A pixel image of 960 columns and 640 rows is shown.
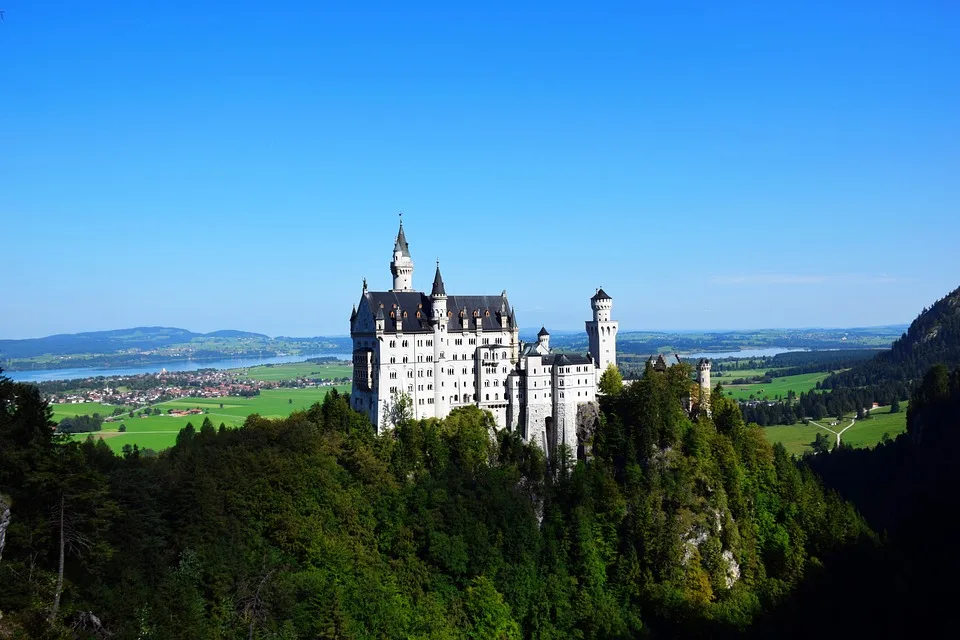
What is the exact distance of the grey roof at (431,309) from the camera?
79.4 metres

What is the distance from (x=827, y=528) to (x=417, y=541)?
1690 inches

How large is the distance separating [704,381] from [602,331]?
538 inches

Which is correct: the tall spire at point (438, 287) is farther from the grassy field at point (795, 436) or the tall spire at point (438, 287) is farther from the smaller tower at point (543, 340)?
the grassy field at point (795, 436)

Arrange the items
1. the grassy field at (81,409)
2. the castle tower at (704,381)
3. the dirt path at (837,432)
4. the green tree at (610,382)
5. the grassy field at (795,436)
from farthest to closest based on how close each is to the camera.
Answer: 1. the grassy field at (81,409)
2. the dirt path at (837,432)
3. the grassy field at (795,436)
4. the castle tower at (704,381)
5. the green tree at (610,382)

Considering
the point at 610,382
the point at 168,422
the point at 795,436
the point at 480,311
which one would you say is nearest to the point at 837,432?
the point at 795,436

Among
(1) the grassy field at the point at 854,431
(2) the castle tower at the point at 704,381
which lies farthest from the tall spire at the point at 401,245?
(1) the grassy field at the point at 854,431

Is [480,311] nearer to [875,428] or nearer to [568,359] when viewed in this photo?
[568,359]

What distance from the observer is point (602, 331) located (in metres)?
86.2

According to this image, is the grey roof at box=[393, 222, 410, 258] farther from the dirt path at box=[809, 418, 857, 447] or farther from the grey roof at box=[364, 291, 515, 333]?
the dirt path at box=[809, 418, 857, 447]

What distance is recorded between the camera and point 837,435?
472 feet

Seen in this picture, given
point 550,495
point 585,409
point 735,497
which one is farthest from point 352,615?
point 735,497

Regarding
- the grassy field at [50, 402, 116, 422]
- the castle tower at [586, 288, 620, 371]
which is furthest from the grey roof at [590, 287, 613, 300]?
the grassy field at [50, 402, 116, 422]

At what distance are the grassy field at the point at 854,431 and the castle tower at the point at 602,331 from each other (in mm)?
58105

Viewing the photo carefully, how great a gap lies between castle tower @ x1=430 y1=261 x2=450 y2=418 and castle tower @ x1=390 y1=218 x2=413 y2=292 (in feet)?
16.8
